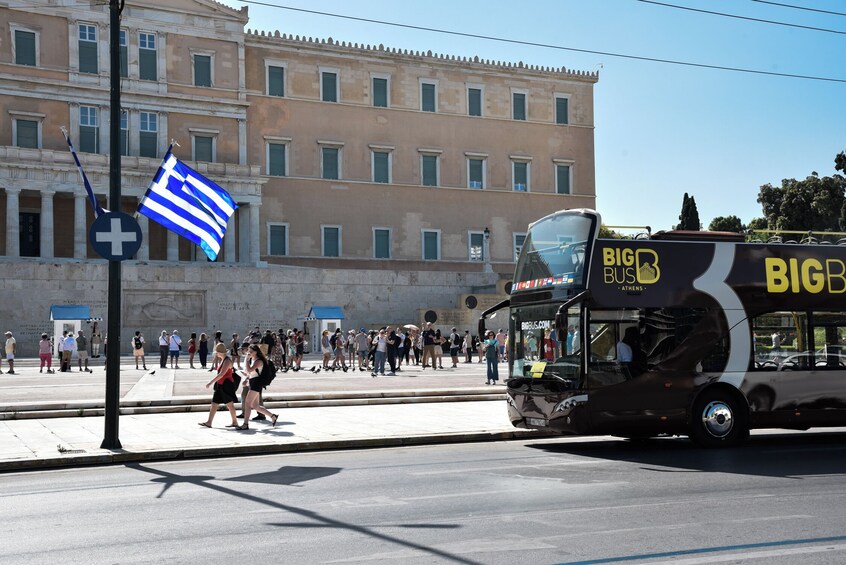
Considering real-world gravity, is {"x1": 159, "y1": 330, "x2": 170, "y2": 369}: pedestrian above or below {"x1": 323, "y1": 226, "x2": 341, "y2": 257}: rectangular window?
below

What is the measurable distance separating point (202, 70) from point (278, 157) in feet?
19.4

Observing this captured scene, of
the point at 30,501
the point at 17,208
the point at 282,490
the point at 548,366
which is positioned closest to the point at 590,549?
the point at 282,490

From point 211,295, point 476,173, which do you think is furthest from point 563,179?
point 211,295

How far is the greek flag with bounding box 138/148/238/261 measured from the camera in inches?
675

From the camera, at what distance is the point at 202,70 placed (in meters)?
51.3

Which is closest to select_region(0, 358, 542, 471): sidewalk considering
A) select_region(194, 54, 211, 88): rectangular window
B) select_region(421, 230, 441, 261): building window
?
select_region(194, 54, 211, 88): rectangular window

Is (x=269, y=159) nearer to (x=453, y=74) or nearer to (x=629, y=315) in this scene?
(x=453, y=74)

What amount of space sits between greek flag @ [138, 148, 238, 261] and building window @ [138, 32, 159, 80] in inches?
1310

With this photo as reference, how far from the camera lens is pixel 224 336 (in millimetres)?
42531

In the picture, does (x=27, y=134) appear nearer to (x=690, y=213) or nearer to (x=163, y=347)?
(x=163, y=347)

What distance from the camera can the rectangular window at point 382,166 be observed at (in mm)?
55719

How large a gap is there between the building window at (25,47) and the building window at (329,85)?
14.6 metres

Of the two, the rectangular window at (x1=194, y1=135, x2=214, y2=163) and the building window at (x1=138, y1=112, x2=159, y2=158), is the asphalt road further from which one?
the rectangular window at (x1=194, y1=135, x2=214, y2=163)

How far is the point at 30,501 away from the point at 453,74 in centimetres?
5064
